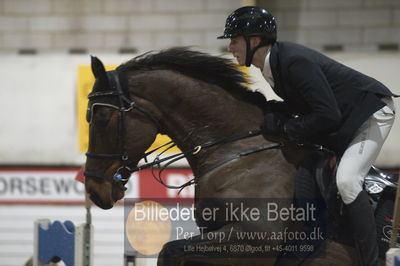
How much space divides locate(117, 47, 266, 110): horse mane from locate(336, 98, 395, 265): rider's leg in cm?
58

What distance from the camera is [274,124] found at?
3.58 metres

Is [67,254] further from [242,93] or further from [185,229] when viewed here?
[242,93]

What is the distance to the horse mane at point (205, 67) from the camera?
379cm


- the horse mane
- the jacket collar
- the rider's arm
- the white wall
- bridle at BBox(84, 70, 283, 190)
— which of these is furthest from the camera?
the white wall

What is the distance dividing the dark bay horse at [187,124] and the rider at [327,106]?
6.2 inches

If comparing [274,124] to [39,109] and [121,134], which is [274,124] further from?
→ [39,109]

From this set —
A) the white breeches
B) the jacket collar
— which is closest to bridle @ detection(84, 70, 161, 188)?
the jacket collar

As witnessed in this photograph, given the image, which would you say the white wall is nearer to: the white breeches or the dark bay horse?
the dark bay horse

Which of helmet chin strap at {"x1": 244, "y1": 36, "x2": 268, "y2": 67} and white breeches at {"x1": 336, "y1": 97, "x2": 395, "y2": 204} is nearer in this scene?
white breeches at {"x1": 336, "y1": 97, "x2": 395, "y2": 204}

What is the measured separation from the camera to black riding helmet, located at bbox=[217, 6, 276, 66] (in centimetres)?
357

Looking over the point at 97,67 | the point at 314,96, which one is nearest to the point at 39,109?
the point at 97,67

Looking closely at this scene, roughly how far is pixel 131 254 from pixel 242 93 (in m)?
1.32

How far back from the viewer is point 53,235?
186 inches

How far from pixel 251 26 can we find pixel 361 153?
870mm
